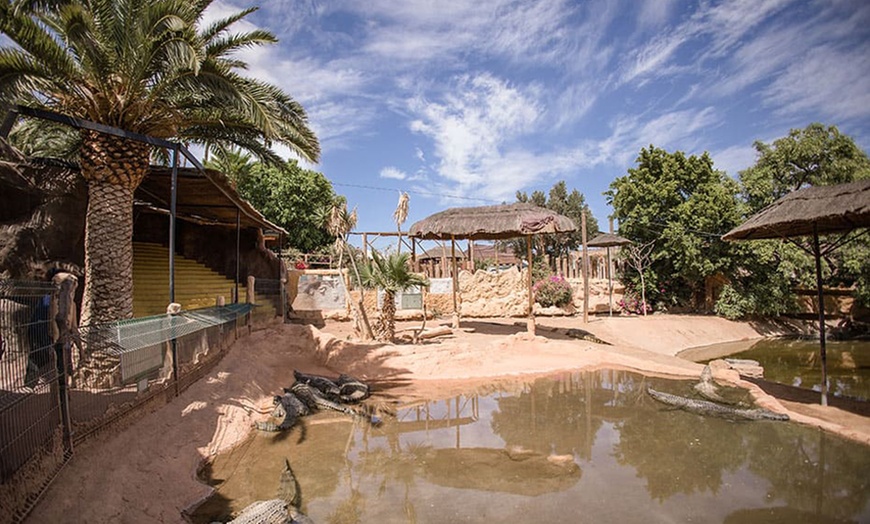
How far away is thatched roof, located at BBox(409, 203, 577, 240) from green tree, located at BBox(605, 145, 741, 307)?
8.72 m

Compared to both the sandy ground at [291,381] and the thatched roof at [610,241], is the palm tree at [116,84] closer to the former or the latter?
the sandy ground at [291,381]

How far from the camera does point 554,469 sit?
5629 millimetres

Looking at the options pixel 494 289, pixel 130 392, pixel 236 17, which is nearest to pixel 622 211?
pixel 494 289

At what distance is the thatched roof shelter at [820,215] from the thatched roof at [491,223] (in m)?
5.63

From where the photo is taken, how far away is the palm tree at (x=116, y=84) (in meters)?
6.36

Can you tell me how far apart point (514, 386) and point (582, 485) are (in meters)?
4.82

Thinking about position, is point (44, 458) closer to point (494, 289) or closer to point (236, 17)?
point (236, 17)

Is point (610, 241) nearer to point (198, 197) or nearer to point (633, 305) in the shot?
point (633, 305)

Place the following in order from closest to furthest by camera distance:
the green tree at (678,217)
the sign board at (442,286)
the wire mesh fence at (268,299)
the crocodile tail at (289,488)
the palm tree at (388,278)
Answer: the crocodile tail at (289,488) → the wire mesh fence at (268,299) → the palm tree at (388,278) → the green tree at (678,217) → the sign board at (442,286)

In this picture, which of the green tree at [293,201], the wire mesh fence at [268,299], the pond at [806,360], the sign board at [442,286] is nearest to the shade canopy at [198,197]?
the wire mesh fence at [268,299]

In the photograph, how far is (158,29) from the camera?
707cm

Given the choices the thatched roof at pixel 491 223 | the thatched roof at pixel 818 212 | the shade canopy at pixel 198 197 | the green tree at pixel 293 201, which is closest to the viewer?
the thatched roof at pixel 818 212

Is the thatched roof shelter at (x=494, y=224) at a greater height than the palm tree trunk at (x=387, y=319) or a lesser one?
greater

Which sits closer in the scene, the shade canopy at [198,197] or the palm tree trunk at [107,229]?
the palm tree trunk at [107,229]
